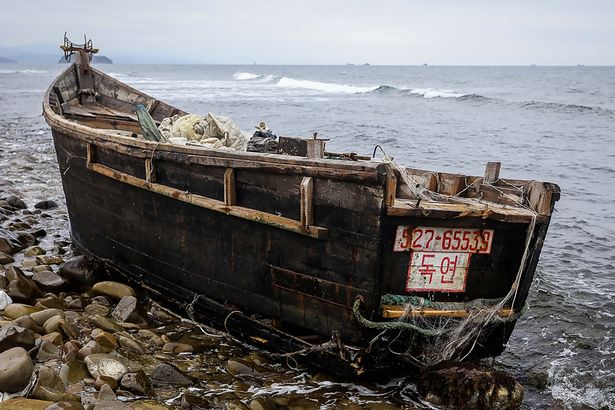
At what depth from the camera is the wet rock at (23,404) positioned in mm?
3916

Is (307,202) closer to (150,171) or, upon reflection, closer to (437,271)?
(437,271)

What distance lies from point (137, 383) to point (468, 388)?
3016 mm

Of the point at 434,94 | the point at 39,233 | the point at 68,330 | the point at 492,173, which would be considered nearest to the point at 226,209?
the point at 68,330

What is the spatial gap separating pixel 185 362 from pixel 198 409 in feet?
3.24

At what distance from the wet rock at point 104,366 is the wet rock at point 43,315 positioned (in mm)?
1104

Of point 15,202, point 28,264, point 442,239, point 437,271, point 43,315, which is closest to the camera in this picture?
point 442,239

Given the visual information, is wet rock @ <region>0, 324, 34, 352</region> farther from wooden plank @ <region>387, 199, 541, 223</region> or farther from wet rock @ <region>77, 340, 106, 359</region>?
wooden plank @ <region>387, 199, 541, 223</region>

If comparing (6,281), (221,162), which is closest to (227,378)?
(221,162)

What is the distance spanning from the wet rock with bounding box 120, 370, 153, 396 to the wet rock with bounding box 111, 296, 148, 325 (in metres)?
1.66

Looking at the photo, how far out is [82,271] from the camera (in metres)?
7.52

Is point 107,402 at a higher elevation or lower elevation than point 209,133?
lower

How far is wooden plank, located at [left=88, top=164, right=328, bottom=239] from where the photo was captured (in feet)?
16.5

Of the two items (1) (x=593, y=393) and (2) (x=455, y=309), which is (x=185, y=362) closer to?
(2) (x=455, y=309)

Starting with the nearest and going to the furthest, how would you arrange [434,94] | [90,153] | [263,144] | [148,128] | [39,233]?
[263,144]
[90,153]
[148,128]
[39,233]
[434,94]
